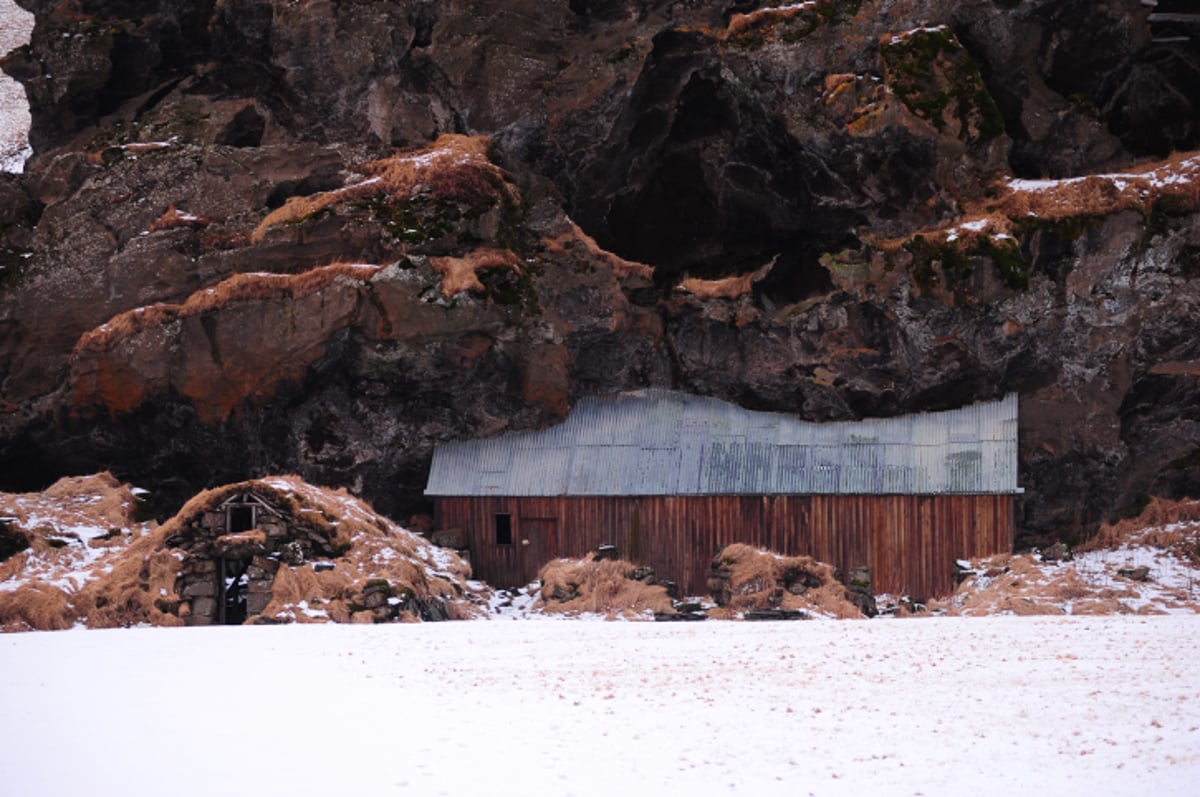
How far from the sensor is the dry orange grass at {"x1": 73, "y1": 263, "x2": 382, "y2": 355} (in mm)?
33188

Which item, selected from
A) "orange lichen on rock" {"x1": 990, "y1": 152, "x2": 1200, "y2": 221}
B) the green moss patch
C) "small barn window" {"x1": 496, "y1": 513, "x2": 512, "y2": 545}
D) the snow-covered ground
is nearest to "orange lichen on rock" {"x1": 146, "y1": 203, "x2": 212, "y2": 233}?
"small barn window" {"x1": 496, "y1": 513, "x2": 512, "y2": 545}

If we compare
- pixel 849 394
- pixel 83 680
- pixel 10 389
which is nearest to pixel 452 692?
pixel 83 680

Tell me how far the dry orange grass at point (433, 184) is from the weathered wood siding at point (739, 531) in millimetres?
7500

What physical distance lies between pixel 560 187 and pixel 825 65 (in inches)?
292

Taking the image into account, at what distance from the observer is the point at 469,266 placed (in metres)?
33.2

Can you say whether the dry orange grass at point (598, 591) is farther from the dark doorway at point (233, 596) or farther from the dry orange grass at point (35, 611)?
the dry orange grass at point (35, 611)

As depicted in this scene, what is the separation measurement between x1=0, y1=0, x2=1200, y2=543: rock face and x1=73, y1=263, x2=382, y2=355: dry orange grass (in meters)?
0.09

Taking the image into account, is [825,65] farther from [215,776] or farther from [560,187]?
[215,776]

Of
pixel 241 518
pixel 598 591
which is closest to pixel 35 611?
pixel 241 518

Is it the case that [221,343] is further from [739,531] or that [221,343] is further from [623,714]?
[623,714]

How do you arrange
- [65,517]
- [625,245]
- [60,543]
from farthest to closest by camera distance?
[625,245], [65,517], [60,543]

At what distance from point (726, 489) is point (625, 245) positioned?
24.9ft

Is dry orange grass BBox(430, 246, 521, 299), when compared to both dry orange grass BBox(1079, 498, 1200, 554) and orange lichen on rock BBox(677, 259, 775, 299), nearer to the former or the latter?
orange lichen on rock BBox(677, 259, 775, 299)

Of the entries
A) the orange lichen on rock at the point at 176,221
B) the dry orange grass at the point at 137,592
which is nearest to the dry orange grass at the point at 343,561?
the dry orange grass at the point at 137,592
